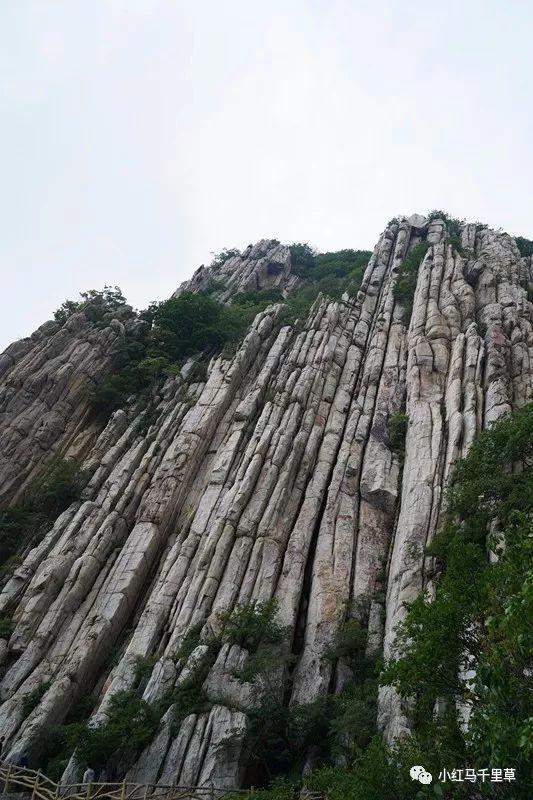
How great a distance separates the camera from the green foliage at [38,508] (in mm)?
31594

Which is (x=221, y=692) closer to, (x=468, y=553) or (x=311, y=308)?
(x=468, y=553)

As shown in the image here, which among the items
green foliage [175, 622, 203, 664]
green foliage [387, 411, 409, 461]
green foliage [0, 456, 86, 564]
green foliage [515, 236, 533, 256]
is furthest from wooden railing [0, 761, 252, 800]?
green foliage [515, 236, 533, 256]

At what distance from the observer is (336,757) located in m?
18.1

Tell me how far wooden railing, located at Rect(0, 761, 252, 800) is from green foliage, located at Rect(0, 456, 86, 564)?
13955 millimetres

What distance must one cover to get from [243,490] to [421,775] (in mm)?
18898

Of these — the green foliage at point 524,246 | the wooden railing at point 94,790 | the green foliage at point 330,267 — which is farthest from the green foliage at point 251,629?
the green foliage at point 524,246

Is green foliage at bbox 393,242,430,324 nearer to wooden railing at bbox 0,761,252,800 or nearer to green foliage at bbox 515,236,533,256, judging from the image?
green foliage at bbox 515,236,533,256

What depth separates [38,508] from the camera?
108ft

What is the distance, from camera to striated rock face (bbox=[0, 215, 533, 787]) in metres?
22.2

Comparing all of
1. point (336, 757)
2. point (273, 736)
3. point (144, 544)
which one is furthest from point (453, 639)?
point (144, 544)

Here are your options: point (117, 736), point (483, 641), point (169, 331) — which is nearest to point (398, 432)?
point (483, 641)

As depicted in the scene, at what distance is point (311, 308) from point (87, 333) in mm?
19036

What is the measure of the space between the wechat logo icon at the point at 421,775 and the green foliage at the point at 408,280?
116ft

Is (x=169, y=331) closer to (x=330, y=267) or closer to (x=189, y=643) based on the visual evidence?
(x=330, y=267)
